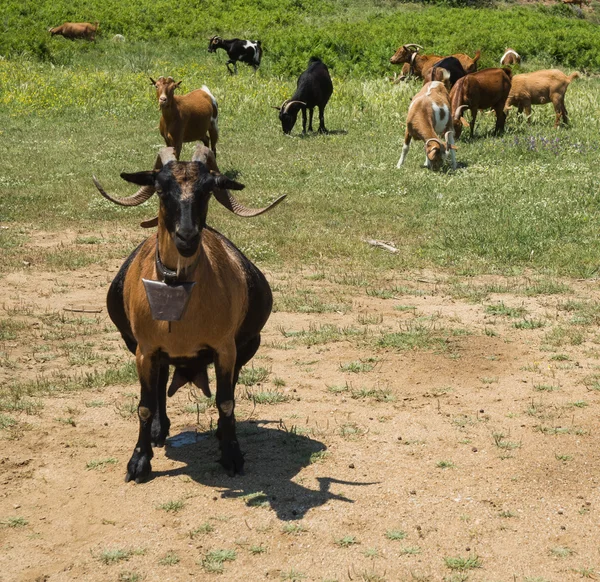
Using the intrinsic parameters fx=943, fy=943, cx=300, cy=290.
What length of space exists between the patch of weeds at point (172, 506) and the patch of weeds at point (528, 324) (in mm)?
4719

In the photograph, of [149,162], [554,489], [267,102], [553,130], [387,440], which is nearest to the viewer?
[554,489]

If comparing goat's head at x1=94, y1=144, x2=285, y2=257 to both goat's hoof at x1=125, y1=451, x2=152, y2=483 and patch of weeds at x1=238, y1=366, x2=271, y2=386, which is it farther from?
patch of weeds at x1=238, y1=366, x2=271, y2=386

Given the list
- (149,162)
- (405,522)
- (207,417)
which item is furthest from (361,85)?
(405,522)

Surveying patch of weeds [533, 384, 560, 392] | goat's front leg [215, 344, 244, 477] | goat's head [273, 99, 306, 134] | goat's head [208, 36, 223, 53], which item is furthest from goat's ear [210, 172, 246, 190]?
goat's head [208, 36, 223, 53]

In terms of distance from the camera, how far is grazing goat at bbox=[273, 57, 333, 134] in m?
21.8

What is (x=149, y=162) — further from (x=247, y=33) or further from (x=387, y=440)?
(x=247, y=33)

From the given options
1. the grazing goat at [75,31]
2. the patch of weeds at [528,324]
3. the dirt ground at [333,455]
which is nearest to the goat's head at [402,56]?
the grazing goat at [75,31]

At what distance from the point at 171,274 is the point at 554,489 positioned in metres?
2.82

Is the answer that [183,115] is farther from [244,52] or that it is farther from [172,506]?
[244,52]

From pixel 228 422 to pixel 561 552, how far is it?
90.7 inches

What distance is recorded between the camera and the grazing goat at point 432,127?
1717 centimetres

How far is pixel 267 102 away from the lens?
2503cm

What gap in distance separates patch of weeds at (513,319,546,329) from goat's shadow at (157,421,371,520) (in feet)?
11.2

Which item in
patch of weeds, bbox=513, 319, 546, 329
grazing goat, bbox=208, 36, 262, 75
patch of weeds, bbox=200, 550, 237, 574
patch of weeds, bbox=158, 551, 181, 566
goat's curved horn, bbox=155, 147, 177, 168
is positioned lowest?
patch of weeds, bbox=513, 319, 546, 329
